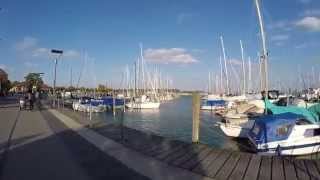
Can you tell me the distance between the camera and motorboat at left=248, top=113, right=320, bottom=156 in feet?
58.6

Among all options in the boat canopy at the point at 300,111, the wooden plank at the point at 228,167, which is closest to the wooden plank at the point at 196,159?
the wooden plank at the point at 228,167

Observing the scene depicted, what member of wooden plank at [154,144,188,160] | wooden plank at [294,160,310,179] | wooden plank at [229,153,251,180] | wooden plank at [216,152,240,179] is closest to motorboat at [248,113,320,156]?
wooden plank at [154,144,188,160]

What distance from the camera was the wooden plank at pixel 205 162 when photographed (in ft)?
30.0

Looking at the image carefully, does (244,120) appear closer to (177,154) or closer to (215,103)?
(177,154)

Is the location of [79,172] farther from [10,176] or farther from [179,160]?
[179,160]

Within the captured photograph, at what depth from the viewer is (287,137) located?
17953 mm

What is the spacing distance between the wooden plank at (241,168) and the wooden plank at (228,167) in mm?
96

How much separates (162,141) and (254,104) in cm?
2513

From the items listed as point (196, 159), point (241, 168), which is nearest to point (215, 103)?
point (196, 159)

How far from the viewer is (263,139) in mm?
18125

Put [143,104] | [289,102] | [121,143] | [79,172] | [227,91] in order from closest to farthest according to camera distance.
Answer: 1. [79,172]
2. [121,143]
3. [289,102]
4. [143,104]
5. [227,91]

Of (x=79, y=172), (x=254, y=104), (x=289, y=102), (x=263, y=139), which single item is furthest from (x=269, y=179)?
(x=289, y=102)

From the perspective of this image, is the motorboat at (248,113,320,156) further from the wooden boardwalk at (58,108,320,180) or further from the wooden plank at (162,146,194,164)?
the wooden plank at (162,146,194,164)

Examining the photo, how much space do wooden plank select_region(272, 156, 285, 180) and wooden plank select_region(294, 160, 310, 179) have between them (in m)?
0.35
